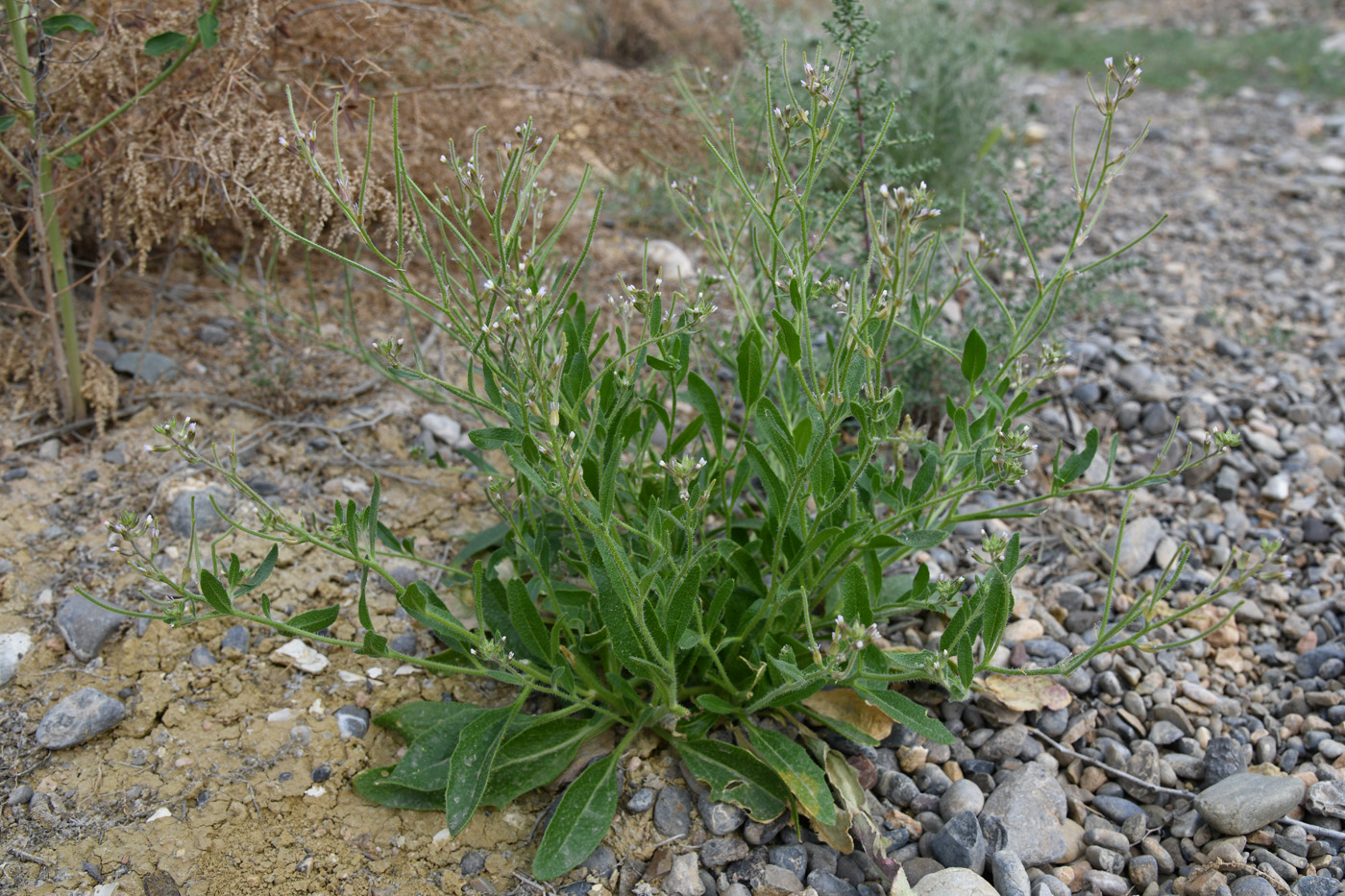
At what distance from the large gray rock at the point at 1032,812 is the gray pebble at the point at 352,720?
4.55ft

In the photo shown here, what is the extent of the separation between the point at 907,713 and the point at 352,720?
4.03ft

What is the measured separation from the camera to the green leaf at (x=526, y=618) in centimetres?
205

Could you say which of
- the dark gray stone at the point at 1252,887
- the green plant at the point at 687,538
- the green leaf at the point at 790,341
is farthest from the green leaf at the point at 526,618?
the dark gray stone at the point at 1252,887

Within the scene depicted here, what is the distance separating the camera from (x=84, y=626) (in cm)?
232

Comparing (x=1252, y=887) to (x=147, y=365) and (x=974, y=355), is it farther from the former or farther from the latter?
(x=147, y=365)

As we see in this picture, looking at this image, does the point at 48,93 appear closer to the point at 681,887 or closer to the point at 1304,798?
the point at 681,887

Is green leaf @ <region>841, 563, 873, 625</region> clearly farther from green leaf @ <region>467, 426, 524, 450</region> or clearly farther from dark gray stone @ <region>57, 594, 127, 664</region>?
dark gray stone @ <region>57, 594, 127, 664</region>

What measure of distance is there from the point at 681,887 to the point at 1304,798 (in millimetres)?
1359

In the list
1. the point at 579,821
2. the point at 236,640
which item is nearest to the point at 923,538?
the point at 579,821

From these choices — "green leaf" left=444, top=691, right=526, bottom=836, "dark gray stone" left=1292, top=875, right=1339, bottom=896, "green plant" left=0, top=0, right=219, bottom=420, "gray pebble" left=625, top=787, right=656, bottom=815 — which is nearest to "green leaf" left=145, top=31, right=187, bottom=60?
"green plant" left=0, top=0, right=219, bottom=420

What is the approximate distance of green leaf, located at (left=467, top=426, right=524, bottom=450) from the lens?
6.11 ft

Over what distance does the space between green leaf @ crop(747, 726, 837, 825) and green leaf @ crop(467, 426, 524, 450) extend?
827 millimetres

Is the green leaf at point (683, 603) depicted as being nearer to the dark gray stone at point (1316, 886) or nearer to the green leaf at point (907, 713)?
the green leaf at point (907, 713)

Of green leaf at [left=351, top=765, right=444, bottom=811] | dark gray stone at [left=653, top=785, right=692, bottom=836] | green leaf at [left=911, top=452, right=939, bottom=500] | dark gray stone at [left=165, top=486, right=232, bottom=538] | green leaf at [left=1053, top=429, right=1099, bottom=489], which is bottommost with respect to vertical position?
dark gray stone at [left=653, top=785, right=692, bottom=836]
